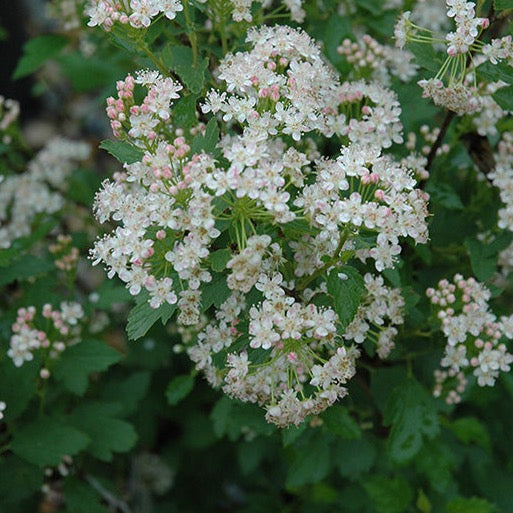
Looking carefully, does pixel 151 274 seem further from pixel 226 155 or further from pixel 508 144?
pixel 508 144

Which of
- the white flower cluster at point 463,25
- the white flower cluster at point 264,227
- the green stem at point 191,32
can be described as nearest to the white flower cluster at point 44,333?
the white flower cluster at point 264,227

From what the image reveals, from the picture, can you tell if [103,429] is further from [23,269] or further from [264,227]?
[264,227]

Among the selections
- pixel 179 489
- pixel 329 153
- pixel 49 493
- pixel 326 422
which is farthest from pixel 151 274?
pixel 179 489

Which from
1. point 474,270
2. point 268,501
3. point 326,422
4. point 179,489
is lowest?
point 179,489

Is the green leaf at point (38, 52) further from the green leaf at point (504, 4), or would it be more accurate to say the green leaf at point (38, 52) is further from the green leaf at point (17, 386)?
the green leaf at point (504, 4)

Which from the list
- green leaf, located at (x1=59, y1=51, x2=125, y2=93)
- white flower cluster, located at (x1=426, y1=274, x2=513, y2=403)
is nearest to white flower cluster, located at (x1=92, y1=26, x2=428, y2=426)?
white flower cluster, located at (x1=426, y1=274, x2=513, y2=403)

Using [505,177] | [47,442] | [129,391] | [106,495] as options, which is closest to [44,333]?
[47,442]

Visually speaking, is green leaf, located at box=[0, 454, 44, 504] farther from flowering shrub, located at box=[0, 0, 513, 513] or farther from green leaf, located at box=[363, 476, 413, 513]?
green leaf, located at box=[363, 476, 413, 513]
